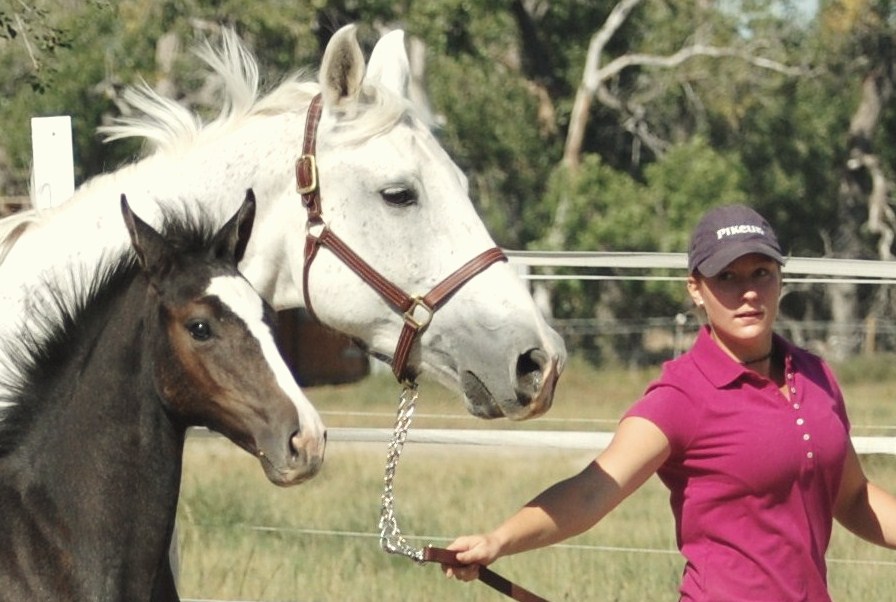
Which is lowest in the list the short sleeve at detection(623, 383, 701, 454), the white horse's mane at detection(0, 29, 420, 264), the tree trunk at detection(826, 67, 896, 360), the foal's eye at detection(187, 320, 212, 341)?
the tree trunk at detection(826, 67, 896, 360)

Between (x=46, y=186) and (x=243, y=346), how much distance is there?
6.72 feet

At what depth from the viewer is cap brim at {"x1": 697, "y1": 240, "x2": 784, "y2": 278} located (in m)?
3.33

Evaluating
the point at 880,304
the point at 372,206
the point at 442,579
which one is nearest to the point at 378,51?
the point at 372,206

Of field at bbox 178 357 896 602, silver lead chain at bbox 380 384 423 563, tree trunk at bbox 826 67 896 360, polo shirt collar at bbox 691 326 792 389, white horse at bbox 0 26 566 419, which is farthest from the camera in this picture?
tree trunk at bbox 826 67 896 360

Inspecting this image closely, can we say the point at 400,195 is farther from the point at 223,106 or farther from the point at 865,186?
the point at 865,186

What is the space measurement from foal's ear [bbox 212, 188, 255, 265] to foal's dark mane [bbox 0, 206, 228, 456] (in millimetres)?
24

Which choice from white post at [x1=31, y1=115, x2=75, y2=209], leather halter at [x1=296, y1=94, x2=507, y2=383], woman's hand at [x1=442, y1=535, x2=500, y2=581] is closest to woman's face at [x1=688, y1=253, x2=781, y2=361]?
woman's hand at [x1=442, y1=535, x2=500, y2=581]

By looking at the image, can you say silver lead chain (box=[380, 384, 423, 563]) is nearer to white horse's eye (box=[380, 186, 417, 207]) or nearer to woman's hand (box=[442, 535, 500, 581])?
woman's hand (box=[442, 535, 500, 581])

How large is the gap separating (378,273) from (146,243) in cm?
87

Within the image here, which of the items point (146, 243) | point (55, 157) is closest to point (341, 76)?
point (146, 243)

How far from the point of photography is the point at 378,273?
4316 millimetres

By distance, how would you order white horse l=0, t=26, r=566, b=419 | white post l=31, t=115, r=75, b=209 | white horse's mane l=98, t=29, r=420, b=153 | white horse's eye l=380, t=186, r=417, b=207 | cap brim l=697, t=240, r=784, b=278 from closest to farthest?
cap brim l=697, t=240, r=784, b=278, white horse l=0, t=26, r=566, b=419, white horse's eye l=380, t=186, r=417, b=207, white horse's mane l=98, t=29, r=420, b=153, white post l=31, t=115, r=75, b=209

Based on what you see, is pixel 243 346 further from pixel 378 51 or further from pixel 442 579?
pixel 442 579

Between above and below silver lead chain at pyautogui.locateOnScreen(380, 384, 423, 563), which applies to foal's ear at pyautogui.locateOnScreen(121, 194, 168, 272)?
above
